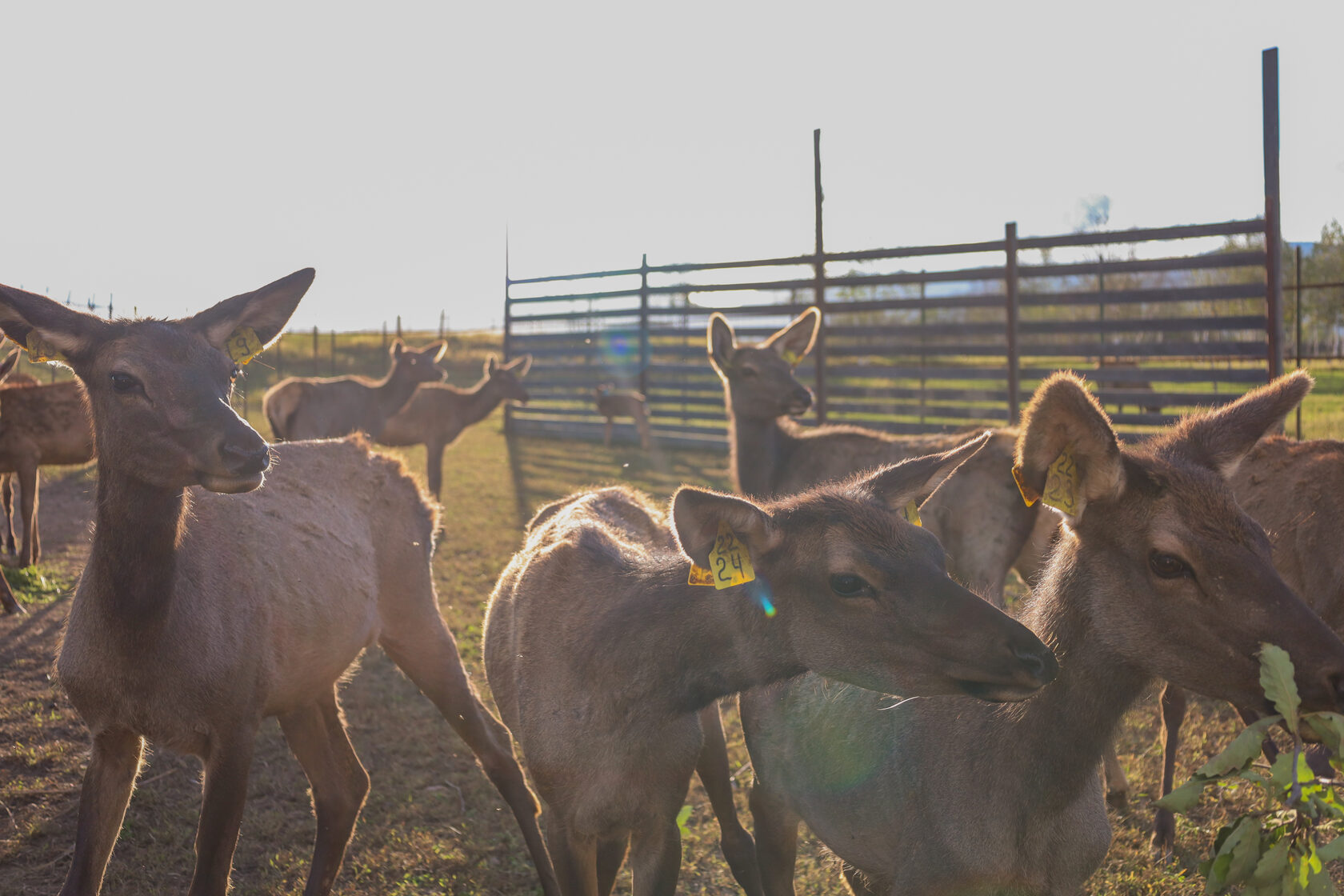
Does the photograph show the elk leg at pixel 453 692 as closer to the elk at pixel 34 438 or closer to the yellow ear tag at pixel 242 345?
the yellow ear tag at pixel 242 345

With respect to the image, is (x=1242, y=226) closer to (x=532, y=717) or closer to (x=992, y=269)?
(x=992, y=269)

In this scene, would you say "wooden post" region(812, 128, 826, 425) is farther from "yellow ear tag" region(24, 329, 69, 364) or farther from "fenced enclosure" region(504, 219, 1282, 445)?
"yellow ear tag" region(24, 329, 69, 364)

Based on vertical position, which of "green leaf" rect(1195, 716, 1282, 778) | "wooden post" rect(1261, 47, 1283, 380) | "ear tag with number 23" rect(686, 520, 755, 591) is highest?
"wooden post" rect(1261, 47, 1283, 380)

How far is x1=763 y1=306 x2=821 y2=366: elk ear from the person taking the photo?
912cm

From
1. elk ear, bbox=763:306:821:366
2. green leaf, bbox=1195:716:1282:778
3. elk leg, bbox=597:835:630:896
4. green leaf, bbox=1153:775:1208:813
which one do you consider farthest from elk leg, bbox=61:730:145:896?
elk ear, bbox=763:306:821:366

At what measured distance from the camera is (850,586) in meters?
2.90

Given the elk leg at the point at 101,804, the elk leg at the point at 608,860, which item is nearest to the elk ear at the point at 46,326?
the elk leg at the point at 101,804

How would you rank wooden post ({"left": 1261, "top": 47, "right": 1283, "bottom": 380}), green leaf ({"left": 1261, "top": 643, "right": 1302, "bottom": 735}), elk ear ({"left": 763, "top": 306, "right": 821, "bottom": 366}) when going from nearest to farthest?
1. green leaf ({"left": 1261, "top": 643, "right": 1302, "bottom": 735})
2. elk ear ({"left": 763, "top": 306, "right": 821, "bottom": 366})
3. wooden post ({"left": 1261, "top": 47, "right": 1283, "bottom": 380})

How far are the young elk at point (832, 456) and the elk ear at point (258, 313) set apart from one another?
3.14 metres

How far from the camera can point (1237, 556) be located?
8.37ft

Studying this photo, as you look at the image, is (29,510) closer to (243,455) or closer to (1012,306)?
(243,455)

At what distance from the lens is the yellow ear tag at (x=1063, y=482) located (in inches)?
110

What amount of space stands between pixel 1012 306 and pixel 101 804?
38.9 feet

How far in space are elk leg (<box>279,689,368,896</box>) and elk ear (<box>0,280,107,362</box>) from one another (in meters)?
1.98
